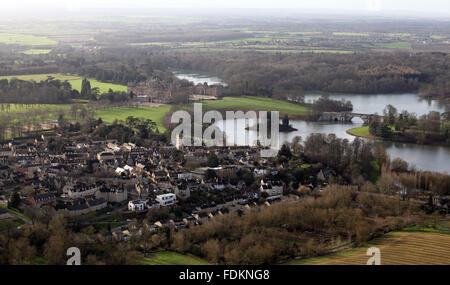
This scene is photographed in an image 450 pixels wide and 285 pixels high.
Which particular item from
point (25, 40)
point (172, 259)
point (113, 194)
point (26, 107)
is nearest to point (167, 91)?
point (26, 107)

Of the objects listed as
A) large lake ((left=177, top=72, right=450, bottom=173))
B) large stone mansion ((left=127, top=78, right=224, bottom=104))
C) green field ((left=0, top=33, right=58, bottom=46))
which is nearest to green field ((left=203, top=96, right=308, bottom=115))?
large stone mansion ((left=127, top=78, right=224, bottom=104))

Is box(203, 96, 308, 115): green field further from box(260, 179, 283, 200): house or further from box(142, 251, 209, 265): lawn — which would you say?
box(142, 251, 209, 265): lawn

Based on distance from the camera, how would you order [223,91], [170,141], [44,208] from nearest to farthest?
[44,208]
[170,141]
[223,91]

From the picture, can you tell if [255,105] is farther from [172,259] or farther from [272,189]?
[172,259]

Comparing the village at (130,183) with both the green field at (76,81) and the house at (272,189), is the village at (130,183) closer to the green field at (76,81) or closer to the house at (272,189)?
the house at (272,189)

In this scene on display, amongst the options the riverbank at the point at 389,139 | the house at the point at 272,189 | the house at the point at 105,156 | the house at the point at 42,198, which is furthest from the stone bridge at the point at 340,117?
the house at the point at 42,198

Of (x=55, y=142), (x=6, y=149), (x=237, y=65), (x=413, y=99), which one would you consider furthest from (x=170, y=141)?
(x=237, y=65)

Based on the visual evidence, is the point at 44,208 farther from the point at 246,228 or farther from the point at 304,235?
the point at 304,235
